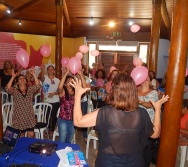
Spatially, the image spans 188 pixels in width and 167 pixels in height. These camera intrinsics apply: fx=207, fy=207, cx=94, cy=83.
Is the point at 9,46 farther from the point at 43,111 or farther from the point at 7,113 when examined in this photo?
the point at 43,111

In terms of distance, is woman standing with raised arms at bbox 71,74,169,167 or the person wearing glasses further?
the person wearing glasses

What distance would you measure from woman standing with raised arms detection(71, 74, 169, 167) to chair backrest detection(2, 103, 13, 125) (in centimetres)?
245

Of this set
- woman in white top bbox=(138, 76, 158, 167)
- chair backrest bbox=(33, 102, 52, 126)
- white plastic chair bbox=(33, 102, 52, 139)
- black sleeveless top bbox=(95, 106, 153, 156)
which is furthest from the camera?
chair backrest bbox=(33, 102, 52, 126)

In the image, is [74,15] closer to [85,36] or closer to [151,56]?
[85,36]

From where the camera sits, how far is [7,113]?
3.66 m

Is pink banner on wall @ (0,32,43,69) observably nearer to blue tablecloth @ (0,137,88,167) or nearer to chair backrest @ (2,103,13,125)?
chair backrest @ (2,103,13,125)

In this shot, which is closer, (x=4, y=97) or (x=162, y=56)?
(x=4, y=97)

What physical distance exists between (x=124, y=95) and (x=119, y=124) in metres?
0.22

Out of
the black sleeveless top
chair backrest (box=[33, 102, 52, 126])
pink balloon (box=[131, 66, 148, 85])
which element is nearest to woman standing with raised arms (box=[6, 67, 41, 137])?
chair backrest (box=[33, 102, 52, 126])

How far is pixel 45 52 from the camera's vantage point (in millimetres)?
5023

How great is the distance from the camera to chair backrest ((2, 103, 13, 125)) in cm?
364

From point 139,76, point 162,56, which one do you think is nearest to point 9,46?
point 139,76

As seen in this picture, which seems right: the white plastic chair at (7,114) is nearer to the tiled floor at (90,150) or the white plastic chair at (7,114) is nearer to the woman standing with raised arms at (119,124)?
the tiled floor at (90,150)

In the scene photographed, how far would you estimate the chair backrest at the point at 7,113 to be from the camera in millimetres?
3641
